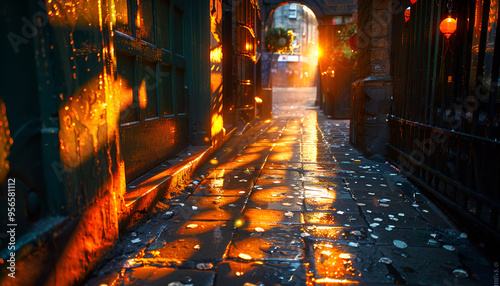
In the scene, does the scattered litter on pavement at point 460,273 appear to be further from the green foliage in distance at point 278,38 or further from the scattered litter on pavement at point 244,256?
the green foliage in distance at point 278,38

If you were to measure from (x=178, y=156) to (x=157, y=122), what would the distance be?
893 mm

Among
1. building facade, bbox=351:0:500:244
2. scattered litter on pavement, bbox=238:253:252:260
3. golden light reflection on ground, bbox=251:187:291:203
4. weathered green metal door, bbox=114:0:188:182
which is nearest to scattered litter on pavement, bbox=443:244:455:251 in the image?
building facade, bbox=351:0:500:244

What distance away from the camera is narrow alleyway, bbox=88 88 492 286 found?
2012mm

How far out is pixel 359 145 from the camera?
20.5 feet

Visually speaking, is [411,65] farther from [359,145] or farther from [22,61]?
[22,61]


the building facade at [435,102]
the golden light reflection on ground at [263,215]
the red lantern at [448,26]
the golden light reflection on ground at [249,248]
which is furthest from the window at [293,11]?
the golden light reflection on ground at [249,248]

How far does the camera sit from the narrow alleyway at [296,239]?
2.01 meters

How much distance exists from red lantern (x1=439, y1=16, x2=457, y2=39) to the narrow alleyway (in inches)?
71.8

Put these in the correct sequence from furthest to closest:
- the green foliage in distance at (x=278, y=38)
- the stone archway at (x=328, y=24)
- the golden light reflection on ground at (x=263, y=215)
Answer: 1. the green foliage in distance at (x=278, y=38)
2. the stone archway at (x=328, y=24)
3. the golden light reflection on ground at (x=263, y=215)

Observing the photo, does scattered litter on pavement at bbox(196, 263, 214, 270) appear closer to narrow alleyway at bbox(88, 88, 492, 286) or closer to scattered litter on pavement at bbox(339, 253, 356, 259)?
narrow alleyway at bbox(88, 88, 492, 286)

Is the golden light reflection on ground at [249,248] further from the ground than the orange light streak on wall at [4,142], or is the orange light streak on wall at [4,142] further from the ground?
the orange light streak on wall at [4,142]

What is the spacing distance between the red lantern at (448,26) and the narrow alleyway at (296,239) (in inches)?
71.8

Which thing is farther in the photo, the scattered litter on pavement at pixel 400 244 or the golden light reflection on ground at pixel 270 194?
the golden light reflection on ground at pixel 270 194

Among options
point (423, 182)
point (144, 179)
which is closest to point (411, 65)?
point (423, 182)
